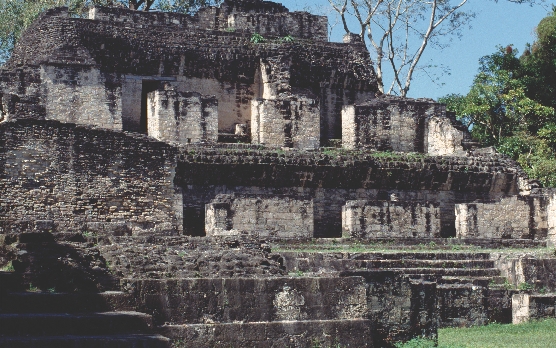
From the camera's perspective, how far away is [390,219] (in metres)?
24.5

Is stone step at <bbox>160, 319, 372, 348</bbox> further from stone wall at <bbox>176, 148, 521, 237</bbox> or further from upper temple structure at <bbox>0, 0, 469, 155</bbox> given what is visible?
upper temple structure at <bbox>0, 0, 469, 155</bbox>

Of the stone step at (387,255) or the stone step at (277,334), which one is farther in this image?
the stone step at (387,255)

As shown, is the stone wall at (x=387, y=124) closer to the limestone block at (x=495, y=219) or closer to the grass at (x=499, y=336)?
the limestone block at (x=495, y=219)

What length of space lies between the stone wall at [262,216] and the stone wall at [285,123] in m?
3.36

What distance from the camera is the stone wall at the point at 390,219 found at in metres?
24.3

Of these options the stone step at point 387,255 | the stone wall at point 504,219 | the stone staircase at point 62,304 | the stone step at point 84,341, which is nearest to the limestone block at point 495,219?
the stone wall at point 504,219

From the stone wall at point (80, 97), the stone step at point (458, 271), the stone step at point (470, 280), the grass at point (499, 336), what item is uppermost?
the stone wall at point (80, 97)

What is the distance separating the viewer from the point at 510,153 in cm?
3372

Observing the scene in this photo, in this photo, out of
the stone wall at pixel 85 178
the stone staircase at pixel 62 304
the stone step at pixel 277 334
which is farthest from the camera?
the stone wall at pixel 85 178

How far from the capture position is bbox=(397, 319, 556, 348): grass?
15875mm

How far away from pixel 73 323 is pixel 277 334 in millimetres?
2840

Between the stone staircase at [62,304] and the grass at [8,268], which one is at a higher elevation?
the grass at [8,268]

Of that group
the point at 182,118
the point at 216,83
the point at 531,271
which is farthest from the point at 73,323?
the point at 216,83

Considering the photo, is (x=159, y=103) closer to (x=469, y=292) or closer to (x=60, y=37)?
(x=60, y=37)
